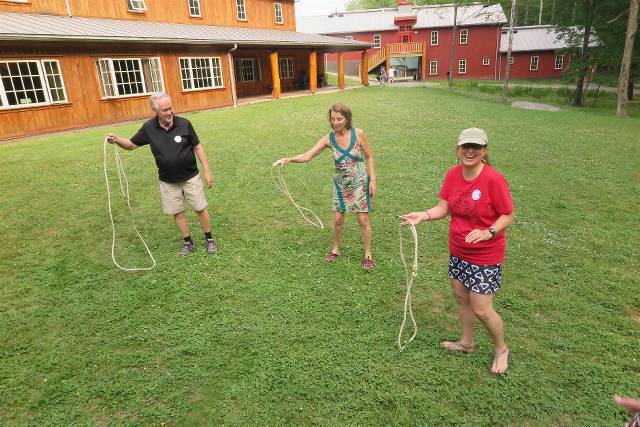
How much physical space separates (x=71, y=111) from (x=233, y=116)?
5982mm

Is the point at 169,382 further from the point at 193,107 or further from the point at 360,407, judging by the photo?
the point at 193,107

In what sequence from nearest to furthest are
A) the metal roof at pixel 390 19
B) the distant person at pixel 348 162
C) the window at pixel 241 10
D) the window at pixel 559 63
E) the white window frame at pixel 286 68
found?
the distant person at pixel 348 162, the window at pixel 241 10, the white window frame at pixel 286 68, the window at pixel 559 63, the metal roof at pixel 390 19

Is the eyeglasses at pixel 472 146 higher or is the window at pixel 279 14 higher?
the window at pixel 279 14

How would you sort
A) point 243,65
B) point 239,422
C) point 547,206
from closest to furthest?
point 239,422
point 547,206
point 243,65

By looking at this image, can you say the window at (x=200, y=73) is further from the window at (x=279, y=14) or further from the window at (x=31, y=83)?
the window at (x=279, y=14)

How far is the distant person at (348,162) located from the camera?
14.3 feet

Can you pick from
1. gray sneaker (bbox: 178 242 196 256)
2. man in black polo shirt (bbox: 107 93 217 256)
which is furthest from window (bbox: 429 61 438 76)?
gray sneaker (bbox: 178 242 196 256)

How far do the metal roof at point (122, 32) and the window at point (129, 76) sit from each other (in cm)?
113

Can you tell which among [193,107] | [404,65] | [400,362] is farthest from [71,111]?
[404,65]

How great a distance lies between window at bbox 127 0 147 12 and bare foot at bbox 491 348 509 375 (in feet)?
71.7

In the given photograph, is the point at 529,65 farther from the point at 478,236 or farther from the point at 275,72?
the point at 478,236

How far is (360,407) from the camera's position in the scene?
9.76ft

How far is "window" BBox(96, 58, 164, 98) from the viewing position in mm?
15867

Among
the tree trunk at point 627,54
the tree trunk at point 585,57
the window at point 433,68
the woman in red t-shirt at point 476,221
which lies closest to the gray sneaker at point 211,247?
the woman in red t-shirt at point 476,221
